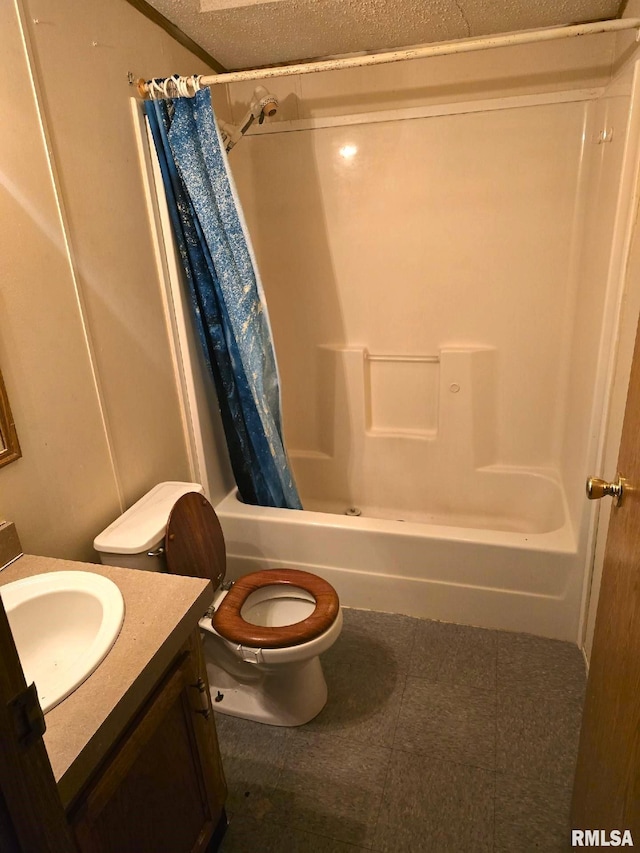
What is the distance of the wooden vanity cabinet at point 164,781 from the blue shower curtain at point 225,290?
3.46ft

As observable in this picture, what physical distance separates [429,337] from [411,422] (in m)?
0.44

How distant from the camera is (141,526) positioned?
152 centimetres

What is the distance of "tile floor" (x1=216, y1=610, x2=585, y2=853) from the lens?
52.4 inches

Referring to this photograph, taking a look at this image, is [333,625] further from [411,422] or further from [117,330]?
[411,422]

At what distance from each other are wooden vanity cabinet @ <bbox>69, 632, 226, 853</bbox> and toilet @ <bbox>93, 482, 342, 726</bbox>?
32cm

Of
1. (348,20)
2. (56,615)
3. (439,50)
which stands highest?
(348,20)

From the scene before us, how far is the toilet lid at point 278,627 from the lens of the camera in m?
1.46

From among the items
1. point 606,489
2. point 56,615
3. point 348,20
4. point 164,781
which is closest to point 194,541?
point 56,615

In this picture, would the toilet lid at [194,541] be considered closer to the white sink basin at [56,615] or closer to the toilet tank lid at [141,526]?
the toilet tank lid at [141,526]

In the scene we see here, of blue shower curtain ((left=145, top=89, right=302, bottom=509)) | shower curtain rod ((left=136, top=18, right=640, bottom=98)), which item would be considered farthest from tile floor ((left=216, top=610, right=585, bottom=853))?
shower curtain rod ((left=136, top=18, right=640, bottom=98))

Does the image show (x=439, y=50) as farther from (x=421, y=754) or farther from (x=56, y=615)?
(x=421, y=754)

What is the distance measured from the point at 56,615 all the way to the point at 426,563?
1.31 m

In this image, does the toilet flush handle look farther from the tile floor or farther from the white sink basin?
the tile floor

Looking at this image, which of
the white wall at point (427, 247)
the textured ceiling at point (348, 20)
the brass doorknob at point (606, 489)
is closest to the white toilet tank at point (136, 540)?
the brass doorknob at point (606, 489)
